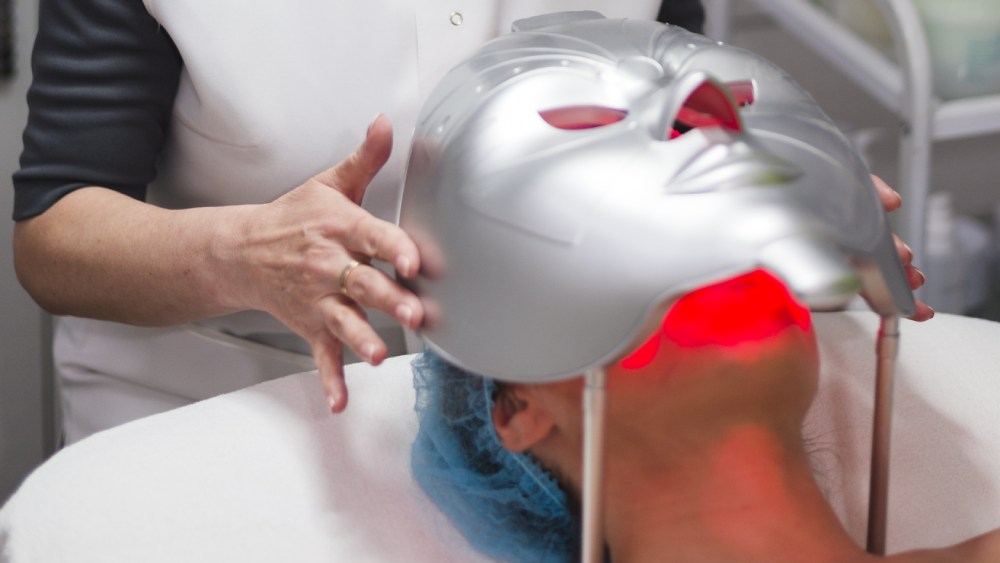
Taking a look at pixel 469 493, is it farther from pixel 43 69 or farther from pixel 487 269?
pixel 43 69

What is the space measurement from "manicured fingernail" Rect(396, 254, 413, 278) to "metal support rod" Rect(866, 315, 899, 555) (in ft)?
0.96

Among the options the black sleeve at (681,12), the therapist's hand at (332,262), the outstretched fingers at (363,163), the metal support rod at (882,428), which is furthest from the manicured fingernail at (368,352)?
the black sleeve at (681,12)

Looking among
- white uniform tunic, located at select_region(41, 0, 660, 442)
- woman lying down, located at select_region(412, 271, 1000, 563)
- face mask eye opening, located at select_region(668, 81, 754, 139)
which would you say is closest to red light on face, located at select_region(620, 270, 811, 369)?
woman lying down, located at select_region(412, 271, 1000, 563)

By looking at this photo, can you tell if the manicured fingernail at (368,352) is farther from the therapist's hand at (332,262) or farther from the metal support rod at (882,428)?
the metal support rod at (882,428)

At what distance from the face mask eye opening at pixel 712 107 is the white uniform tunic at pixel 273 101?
1.14 feet

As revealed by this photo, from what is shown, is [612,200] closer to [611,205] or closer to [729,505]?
[611,205]

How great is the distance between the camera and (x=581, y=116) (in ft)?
2.48

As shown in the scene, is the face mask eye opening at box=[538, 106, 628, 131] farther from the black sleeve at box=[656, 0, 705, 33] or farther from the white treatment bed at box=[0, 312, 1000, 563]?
the black sleeve at box=[656, 0, 705, 33]

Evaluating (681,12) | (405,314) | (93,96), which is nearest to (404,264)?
(405,314)

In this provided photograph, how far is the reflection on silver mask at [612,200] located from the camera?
0.66 m

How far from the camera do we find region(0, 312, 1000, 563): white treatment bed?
2.87ft

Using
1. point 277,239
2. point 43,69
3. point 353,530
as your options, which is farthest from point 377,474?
point 43,69

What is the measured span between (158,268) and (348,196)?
0.20 metres

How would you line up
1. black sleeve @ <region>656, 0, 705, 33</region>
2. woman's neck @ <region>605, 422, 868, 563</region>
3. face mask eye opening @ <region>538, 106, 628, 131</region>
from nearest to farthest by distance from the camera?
1. face mask eye opening @ <region>538, 106, 628, 131</region>
2. woman's neck @ <region>605, 422, 868, 563</region>
3. black sleeve @ <region>656, 0, 705, 33</region>
